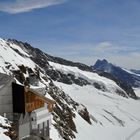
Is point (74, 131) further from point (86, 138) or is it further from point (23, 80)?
point (23, 80)

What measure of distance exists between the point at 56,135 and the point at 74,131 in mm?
21818

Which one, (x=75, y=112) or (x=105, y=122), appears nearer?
(x=75, y=112)

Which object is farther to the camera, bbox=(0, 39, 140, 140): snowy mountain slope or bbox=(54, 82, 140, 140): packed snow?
bbox=(54, 82, 140, 140): packed snow

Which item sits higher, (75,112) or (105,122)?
(75,112)

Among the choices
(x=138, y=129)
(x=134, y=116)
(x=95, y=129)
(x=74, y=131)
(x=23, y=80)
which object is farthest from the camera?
(x=134, y=116)

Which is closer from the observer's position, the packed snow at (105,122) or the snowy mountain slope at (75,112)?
the snowy mountain slope at (75,112)

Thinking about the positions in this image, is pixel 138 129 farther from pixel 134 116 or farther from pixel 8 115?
pixel 8 115

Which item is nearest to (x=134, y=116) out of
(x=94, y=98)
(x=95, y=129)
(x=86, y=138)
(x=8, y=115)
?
(x=94, y=98)

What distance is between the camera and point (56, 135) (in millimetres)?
65250

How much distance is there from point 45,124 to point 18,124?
11.1m

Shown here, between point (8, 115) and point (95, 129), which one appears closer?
point (8, 115)

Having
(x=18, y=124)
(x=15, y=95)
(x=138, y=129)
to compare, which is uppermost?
(x=15, y=95)

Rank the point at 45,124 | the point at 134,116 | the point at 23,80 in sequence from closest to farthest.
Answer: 1. the point at 45,124
2. the point at 23,80
3. the point at 134,116

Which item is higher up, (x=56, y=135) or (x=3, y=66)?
(x=3, y=66)
